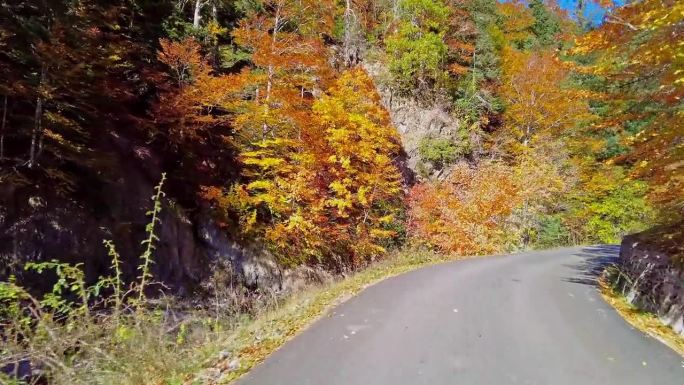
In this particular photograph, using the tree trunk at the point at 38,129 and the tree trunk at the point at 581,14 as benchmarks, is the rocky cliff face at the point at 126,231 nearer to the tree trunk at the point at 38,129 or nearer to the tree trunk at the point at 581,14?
the tree trunk at the point at 38,129

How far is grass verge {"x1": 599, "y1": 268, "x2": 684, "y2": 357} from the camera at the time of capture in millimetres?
6998

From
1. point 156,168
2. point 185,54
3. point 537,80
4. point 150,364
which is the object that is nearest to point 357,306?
point 150,364

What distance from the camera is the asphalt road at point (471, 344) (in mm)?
5238

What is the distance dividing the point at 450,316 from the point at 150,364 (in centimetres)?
468

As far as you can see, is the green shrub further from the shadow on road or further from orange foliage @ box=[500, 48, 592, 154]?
the shadow on road

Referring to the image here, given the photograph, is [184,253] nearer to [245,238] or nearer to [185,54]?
[245,238]

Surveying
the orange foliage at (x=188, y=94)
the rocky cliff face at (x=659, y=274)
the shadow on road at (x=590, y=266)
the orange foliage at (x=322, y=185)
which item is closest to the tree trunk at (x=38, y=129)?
the orange foliage at (x=188, y=94)

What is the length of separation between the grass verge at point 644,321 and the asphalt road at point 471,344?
0.21 meters

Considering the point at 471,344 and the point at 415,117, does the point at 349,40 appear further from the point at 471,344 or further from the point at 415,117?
the point at 471,344

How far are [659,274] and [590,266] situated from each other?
6.38 meters

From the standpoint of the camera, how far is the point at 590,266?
14844mm

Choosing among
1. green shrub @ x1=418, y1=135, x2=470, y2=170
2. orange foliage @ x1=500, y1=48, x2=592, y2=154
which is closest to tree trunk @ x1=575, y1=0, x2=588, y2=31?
green shrub @ x1=418, y1=135, x2=470, y2=170

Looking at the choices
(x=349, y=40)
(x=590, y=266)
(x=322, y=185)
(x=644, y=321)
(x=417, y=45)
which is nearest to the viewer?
(x=644, y=321)

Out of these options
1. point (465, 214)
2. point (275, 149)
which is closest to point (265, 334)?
point (275, 149)
